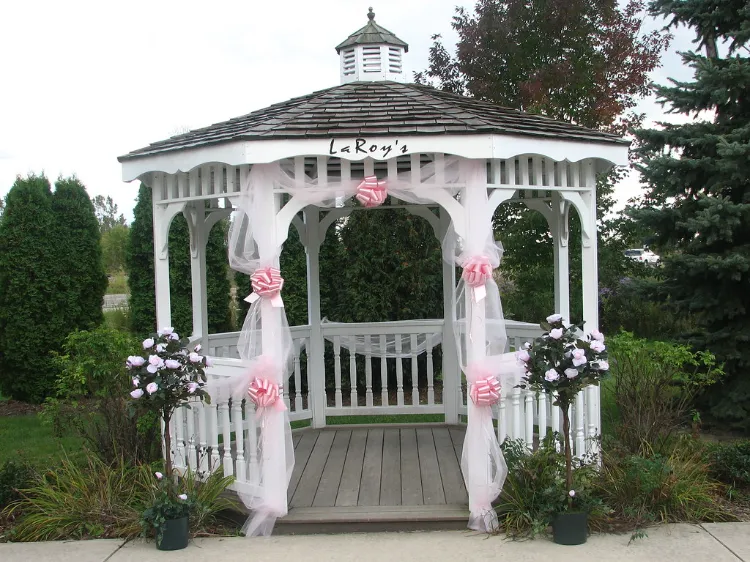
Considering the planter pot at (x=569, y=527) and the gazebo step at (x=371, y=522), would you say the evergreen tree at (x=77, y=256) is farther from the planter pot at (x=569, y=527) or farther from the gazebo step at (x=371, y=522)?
the planter pot at (x=569, y=527)

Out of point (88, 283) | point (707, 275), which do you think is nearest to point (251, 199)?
point (707, 275)

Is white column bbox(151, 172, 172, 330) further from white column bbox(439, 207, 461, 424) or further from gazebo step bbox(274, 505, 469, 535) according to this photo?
white column bbox(439, 207, 461, 424)

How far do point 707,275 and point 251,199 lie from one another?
14.5ft

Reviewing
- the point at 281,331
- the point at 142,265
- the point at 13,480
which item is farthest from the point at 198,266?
the point at 142,265

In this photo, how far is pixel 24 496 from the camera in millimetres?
4996

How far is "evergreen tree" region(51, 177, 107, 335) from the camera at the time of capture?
9.04 m

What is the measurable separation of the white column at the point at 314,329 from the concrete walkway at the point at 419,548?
2.49 meters

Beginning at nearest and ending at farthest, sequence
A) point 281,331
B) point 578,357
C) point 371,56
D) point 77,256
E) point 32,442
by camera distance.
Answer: point 578,357, point 281,331, point 371,56, point 32,442, point 77,256

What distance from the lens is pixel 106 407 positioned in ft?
18.1

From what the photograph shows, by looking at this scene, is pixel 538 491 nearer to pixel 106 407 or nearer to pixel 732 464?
pixel 732 464

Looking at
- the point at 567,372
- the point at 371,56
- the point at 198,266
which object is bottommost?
the point at 567,372

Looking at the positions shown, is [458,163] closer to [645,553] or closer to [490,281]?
[490,281]

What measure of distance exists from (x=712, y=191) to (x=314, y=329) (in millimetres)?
3972

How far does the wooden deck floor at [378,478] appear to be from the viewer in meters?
4.70
